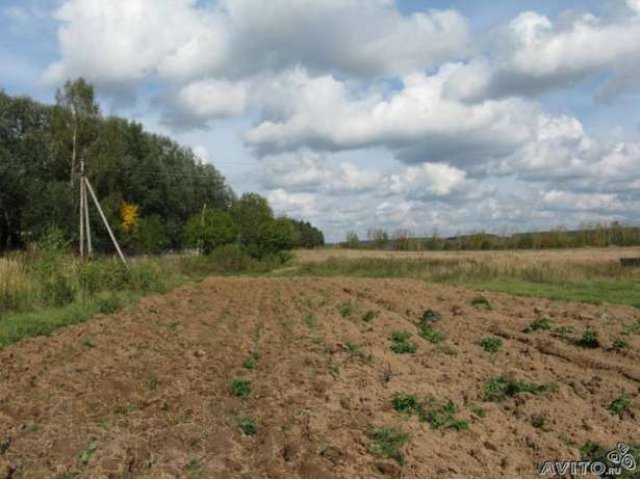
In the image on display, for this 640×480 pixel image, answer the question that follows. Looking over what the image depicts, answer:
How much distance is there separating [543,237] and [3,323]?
211 ft

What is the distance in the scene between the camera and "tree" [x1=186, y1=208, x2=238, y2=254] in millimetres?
43719

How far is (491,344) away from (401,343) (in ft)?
4.63

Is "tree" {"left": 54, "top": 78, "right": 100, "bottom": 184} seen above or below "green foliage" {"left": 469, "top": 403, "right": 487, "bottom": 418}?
above

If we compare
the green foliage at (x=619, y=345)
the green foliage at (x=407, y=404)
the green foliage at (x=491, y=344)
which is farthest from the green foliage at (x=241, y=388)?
the green foliage at (x=619, y=345)

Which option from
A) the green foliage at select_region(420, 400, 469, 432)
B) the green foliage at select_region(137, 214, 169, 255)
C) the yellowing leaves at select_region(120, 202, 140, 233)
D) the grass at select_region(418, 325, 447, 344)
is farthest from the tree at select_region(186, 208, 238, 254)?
the green foliage at select_region(420, 400, 469, 432)

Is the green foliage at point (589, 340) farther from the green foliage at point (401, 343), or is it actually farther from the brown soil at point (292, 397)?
the green foliage at point (401, 343)

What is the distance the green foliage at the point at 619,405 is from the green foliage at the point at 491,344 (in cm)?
292

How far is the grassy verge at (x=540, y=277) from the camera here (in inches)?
811

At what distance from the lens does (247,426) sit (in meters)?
6.43

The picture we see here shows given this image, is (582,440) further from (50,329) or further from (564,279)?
(564,279)

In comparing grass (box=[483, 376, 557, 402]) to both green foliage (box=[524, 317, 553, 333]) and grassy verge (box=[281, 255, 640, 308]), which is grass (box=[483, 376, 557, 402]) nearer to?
green foliage (box=[524, 317, 553, 333])

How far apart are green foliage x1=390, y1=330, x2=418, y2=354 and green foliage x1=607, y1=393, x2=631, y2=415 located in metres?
3.45

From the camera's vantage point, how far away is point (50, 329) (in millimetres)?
13211

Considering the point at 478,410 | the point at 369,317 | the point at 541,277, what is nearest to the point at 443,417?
the point at 478,410
